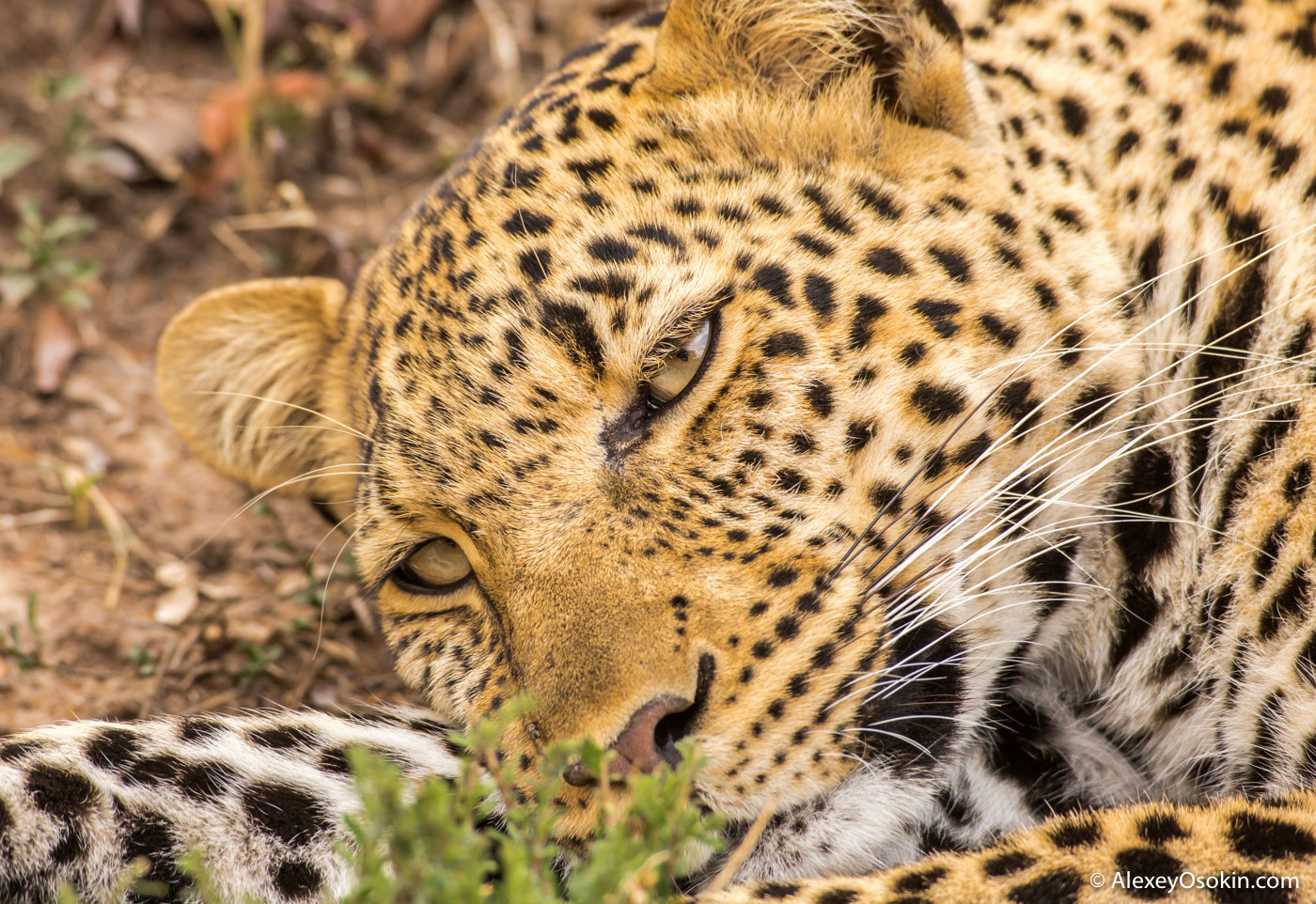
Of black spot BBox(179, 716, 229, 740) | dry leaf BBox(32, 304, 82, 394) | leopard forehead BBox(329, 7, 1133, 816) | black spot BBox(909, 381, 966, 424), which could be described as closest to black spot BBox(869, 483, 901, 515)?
leopard forehead BBox(329, 7, 1133, 816)

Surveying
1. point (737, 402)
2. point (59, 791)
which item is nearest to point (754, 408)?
point (737, 402)

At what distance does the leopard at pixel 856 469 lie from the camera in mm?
3016

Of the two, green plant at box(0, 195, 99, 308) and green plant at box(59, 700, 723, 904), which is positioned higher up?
green plant at box(0, 195, 99, 308)

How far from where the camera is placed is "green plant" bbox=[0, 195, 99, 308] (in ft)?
18.5

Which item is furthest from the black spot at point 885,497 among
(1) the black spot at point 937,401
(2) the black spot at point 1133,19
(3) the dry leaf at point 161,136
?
(3) the dry leaf at point 161,136

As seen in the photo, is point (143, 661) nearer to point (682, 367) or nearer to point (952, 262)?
point (682, 367)

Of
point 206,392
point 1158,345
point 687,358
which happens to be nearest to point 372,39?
point 206,392

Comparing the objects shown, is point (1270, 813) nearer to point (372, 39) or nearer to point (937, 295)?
point (937, 295)

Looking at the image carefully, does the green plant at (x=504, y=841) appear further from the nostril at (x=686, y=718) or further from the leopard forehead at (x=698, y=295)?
the leopard forehead at (x=698, y=295)

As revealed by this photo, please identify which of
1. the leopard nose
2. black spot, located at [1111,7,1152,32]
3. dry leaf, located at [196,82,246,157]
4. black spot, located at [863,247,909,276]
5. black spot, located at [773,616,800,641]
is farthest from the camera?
dry leaf, located at [196,82,246,157]

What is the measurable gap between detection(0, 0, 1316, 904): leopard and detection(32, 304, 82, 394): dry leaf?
2434mm

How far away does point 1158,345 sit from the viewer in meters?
3.48

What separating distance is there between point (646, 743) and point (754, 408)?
902 millimetres

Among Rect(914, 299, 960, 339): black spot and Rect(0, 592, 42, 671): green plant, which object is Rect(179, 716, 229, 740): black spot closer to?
Rect(0, 592, 42, 671): green plant
